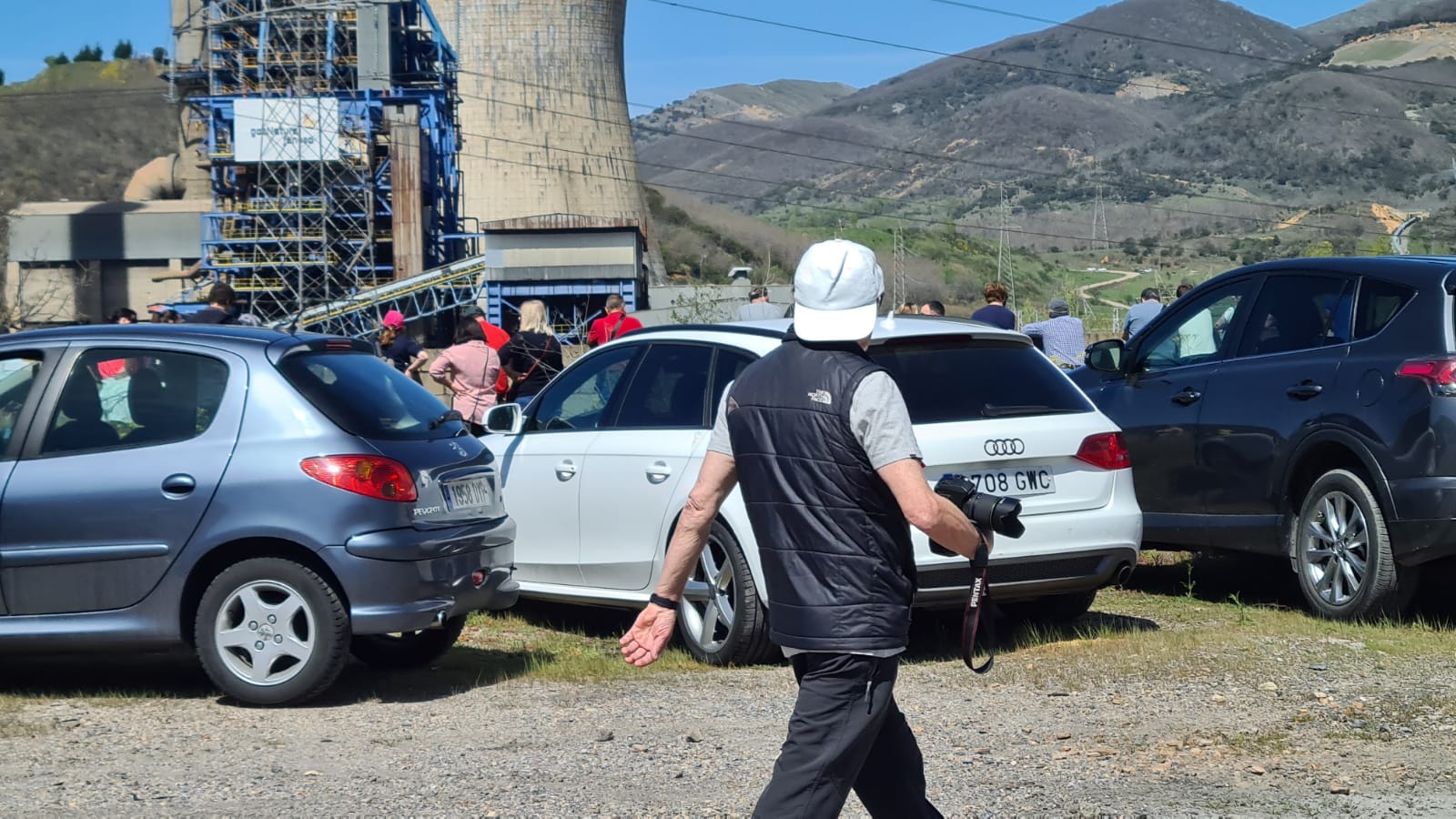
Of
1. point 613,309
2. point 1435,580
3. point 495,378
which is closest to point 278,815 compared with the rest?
point 1435,580

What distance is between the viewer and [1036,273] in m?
98.1

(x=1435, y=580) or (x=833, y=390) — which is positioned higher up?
(x=833, y=390)

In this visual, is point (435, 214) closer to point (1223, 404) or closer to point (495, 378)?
point (495, 378)

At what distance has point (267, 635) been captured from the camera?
21.2 ft

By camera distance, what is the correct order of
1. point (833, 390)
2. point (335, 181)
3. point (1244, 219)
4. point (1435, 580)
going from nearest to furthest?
point (833, 390)
point (1435, 580)
point (335, 181)
point (1244, 219)

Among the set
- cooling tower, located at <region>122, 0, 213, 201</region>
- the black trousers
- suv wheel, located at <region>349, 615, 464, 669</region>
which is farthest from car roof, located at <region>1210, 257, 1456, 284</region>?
cooling tower, located at <region>122, 0, 213, 201</region>

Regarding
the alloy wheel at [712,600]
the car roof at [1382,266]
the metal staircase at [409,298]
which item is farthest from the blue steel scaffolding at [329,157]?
the alloy wheel at [712,600]

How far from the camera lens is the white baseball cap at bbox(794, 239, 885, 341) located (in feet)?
11.5

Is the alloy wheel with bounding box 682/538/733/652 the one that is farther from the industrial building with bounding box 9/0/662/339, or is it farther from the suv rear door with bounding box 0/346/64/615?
the industrial building with bounding box 9/0/662/339

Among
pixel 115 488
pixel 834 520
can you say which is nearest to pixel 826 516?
pixel 834 520

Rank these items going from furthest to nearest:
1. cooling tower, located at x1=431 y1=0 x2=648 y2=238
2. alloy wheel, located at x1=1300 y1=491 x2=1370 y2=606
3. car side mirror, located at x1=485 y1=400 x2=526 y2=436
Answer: cooling tower, located at x1=431 y1=0 x2=648 y2=238 < car side mirror, located at x1=485 y1=400 x2=526 y2=436 < alloy wheel, located at x1=1300 y1=491 x2=1370 y2=606

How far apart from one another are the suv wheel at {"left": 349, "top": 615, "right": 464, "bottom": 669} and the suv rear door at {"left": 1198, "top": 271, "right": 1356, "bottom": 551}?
4066 millimetres

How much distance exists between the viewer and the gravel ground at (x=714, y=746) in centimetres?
492

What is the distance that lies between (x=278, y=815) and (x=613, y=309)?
1141 cm
